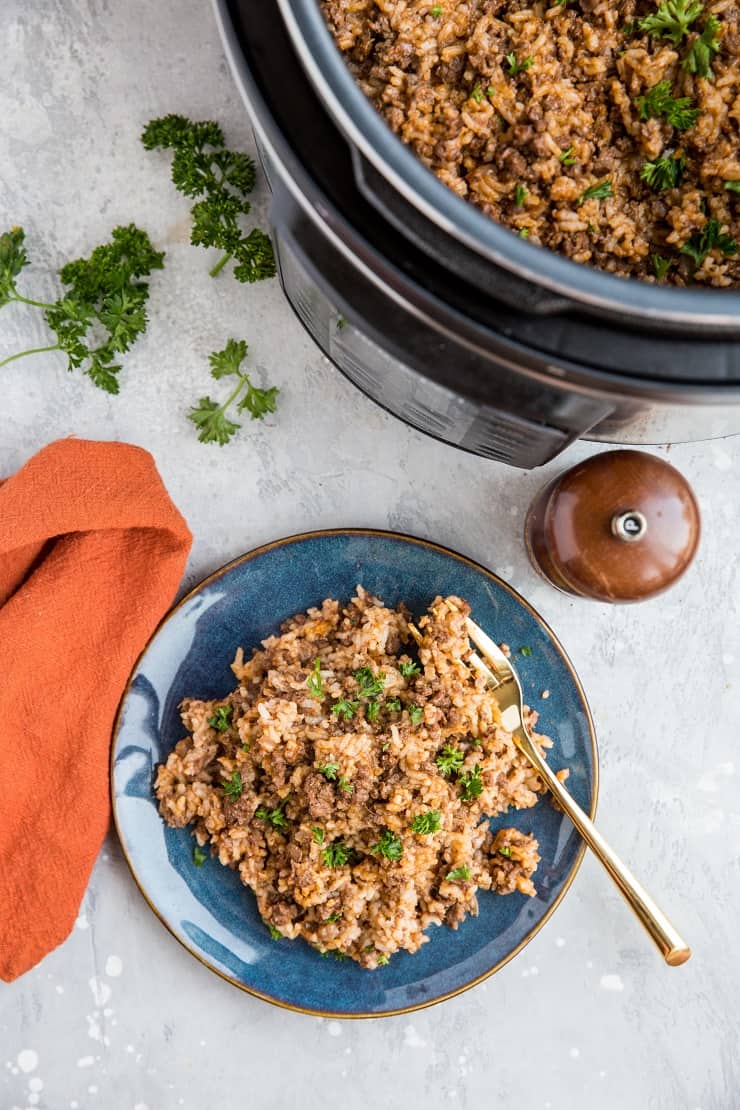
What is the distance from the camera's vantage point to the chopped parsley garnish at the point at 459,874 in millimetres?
1949

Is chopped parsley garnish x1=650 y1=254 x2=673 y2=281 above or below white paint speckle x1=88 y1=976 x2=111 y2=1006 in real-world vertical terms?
above

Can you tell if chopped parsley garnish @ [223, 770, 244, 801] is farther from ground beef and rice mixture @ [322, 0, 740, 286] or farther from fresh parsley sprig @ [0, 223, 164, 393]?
ground beef and rice mixture @ [322, 0, 740, 286]

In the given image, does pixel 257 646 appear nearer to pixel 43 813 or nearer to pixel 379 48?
pixel 43 813

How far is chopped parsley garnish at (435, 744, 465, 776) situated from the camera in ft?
6.40

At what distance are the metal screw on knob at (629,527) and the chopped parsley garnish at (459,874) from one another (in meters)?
0.71

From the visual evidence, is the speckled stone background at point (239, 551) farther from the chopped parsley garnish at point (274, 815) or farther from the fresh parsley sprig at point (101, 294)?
the chopped parsley garnish at point (274, 815)

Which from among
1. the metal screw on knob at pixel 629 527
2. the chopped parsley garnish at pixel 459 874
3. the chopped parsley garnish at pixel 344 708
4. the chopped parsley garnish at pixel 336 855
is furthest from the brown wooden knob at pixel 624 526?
the chopped parsley garnish at pixel 336 855

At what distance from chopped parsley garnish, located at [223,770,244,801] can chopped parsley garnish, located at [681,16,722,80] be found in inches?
56.1

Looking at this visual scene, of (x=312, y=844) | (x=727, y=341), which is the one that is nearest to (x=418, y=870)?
(x=312, y=844)

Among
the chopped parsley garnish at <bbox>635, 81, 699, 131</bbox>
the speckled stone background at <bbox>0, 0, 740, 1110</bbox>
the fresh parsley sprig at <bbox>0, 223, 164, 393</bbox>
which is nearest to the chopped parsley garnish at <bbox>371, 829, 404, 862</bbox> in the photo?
the speckled stone background at <bbox>0, 0, 740, 1110</bbox>

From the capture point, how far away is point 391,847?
6.25 feet

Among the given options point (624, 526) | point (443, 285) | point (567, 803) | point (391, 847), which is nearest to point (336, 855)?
point (391, 847)

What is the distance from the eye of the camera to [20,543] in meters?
1.96

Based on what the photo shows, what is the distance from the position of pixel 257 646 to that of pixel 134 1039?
2.95ft
